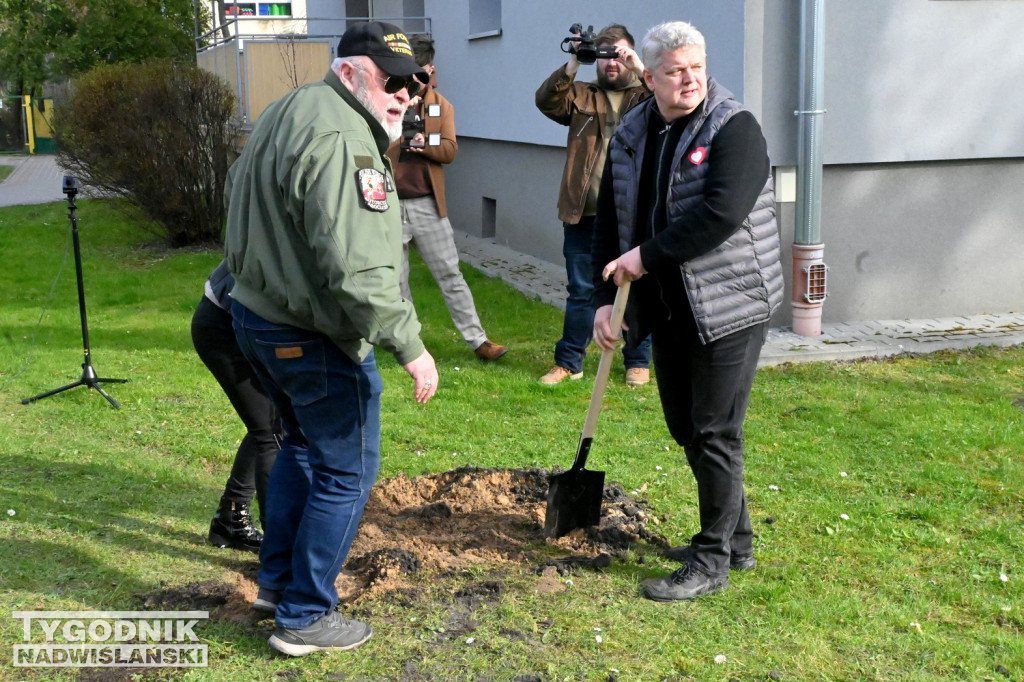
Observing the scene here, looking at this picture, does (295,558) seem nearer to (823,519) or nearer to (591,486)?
(591,486)

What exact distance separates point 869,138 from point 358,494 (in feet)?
19.2

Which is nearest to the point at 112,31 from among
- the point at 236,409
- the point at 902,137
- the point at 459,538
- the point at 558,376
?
the point at 902,137

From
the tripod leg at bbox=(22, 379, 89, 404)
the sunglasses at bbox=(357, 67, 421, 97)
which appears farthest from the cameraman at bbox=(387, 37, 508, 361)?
the sunglasses at bbox=(357, 67, 421, 97)

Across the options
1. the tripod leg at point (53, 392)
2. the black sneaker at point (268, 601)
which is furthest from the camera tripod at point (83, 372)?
the black sneaker at point (268, 601)

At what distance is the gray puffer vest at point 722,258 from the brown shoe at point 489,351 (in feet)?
12.8

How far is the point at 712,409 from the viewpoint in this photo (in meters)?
3.90

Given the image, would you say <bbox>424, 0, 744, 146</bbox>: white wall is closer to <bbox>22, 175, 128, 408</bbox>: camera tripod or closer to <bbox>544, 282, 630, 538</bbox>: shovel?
<bbox>544, 282, 630, 538</bbox>: shovel

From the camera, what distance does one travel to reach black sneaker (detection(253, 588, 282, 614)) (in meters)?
3.77

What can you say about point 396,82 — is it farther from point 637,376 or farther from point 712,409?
point 637,376

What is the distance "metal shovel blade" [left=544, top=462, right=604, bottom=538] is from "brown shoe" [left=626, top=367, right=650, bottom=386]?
2.52m

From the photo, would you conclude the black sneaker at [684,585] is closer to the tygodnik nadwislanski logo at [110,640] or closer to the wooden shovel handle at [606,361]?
the wooden shovel handle at [606,361]

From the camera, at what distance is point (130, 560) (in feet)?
14.4

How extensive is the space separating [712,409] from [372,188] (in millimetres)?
1511

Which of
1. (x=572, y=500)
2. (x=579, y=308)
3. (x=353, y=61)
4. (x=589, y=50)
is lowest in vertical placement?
(x=572, y=500)
